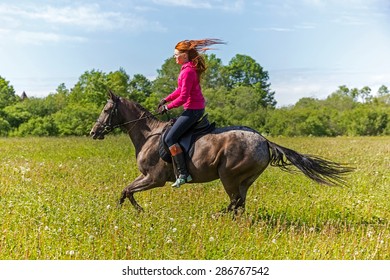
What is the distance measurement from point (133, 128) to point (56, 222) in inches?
101

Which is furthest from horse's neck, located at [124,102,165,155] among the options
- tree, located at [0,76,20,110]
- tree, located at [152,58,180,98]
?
tree, located at [0,76,20,110]

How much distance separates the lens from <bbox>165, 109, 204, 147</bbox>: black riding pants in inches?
336

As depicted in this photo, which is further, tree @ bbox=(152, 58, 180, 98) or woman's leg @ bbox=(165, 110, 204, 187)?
tree @ bbox=(152, 58, 180, 98)

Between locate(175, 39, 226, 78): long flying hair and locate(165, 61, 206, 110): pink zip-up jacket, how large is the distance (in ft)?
0.37

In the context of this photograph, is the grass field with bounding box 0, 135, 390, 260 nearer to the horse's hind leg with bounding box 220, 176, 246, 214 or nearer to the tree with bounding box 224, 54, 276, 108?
the horse's hind leg with bounding box 220, 176, 246, 214

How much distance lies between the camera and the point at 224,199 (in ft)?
34.2

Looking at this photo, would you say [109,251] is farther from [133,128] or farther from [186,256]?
[133,128]

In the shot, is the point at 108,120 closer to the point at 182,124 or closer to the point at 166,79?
the point at 182,124

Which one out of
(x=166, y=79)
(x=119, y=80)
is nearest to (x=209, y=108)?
(x=166, y=79)

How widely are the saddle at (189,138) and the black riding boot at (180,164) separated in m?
0.12

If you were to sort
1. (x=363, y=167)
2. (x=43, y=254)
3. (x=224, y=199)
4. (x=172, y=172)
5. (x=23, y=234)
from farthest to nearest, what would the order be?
A: (x=363, y=167) → (x=224, y=199) → (x=172, y=172) → (x=23, y=234) → (x=43, y=254)

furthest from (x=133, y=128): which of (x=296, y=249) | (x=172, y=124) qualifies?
(x=296, y=249)

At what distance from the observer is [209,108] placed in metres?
37.9

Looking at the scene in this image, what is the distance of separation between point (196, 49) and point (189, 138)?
1.47 metres
